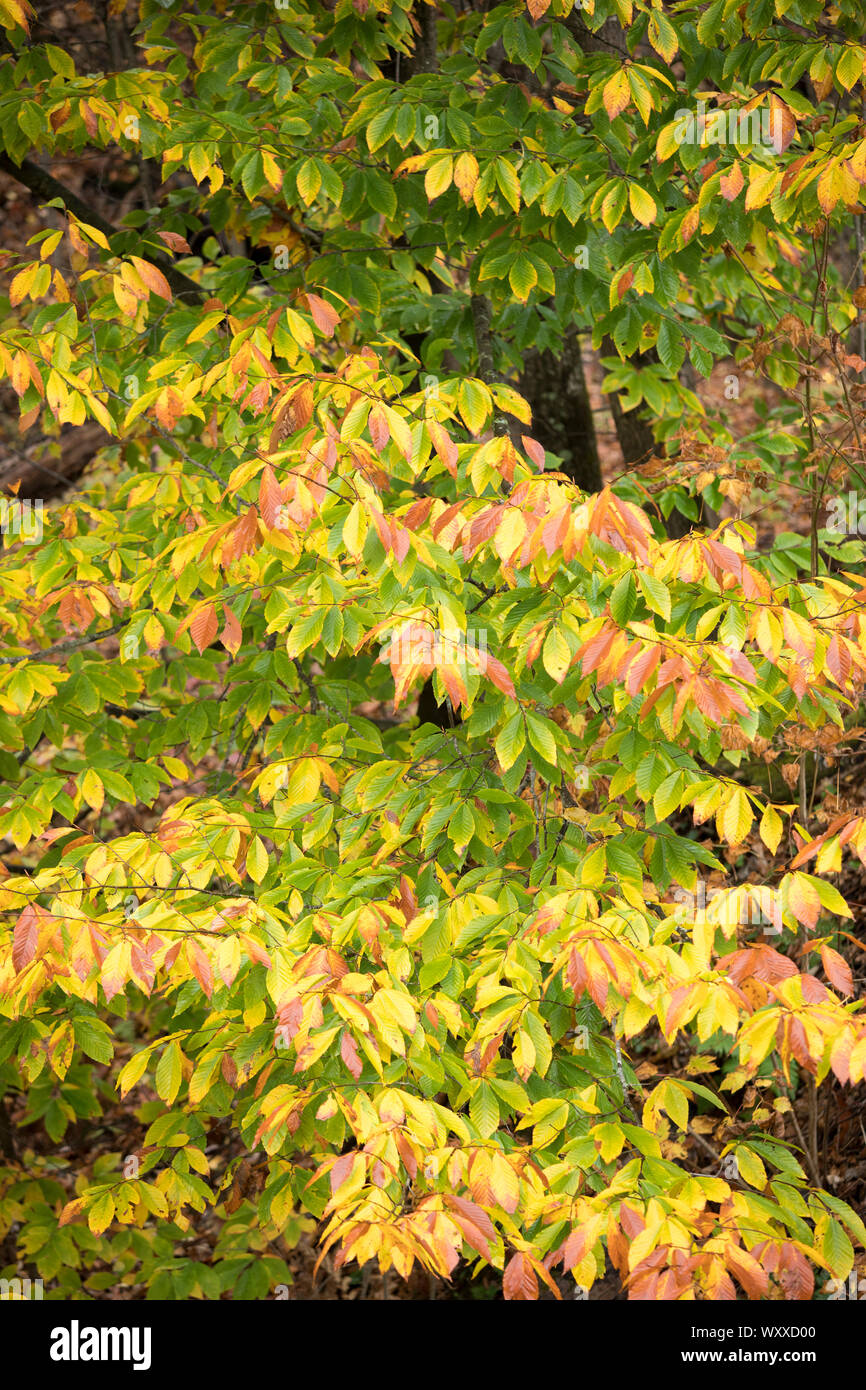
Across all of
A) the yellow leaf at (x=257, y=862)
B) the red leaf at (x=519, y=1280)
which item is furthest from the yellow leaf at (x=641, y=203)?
the red leaf at (x=519, y=1280)

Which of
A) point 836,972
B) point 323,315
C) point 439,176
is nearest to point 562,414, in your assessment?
point 439,176

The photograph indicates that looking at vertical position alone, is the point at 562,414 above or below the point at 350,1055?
above

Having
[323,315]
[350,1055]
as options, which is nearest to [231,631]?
[323,315]

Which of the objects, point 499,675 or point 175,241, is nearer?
point 499,675

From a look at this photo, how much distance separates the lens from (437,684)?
7.93 feet

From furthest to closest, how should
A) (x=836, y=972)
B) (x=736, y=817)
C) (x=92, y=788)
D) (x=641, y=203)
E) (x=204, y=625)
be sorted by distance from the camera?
1. (x=92, y=788)
2. (x=641, y=203)
3. (x=204, y=625)
4. (x=736, y=817)
5. (x=836, y=972)

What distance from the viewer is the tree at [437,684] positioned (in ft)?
7.72

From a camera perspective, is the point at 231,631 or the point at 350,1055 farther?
the point at 231,631

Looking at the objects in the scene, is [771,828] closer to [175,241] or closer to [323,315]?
[323,315]

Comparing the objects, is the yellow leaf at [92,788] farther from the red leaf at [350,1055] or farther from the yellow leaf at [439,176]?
the yellow leaf at [439,176]

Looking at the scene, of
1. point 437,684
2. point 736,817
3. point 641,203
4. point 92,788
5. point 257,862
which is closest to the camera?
point 437,684

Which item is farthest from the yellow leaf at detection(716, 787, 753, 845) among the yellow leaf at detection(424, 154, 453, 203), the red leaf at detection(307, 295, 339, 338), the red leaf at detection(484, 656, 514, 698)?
the yellow leaf at detection(424, 154, 453, 203)

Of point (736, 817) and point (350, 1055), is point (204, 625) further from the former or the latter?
point (736, 817)

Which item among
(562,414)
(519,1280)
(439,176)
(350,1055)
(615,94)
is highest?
(615,94)
